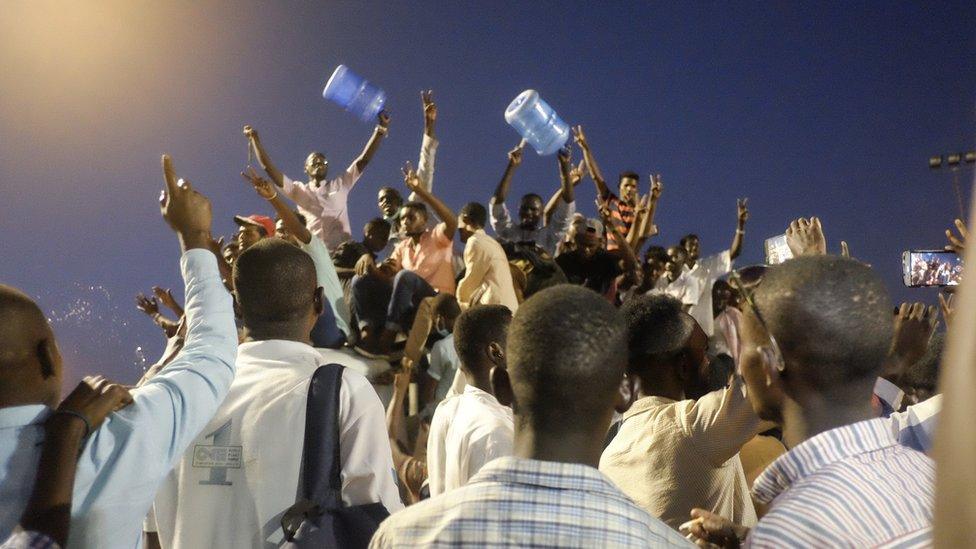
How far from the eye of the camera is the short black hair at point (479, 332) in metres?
3.38

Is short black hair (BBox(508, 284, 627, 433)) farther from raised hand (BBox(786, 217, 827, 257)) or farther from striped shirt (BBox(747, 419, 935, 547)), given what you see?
raised hand (BBox(786, 217, 827, 257))

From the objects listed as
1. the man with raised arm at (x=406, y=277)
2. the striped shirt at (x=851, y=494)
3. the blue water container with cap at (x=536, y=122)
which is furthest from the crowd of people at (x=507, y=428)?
the blue water container with cap at (x=536, y=122)

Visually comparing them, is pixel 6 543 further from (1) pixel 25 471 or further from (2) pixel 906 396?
(2) pixel 906 396

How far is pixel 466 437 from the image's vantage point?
9.75 ft

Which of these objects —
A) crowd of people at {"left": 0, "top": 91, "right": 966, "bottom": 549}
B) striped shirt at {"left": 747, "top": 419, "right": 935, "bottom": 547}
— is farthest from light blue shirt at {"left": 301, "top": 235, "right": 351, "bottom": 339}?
striped shirt at {"left": 747, "top": 419, "right": 935, "bottom": 547}

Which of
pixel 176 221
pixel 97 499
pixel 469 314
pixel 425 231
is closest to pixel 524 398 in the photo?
pixel 97 499

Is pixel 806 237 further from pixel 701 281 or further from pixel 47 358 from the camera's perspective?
pixel 701 281

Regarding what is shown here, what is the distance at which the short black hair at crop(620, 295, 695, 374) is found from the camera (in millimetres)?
3117

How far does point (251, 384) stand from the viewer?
2666 mm

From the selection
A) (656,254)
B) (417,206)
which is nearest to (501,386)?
(417,206)

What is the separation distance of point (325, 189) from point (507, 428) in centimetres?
716

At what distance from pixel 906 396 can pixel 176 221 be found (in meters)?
3.68

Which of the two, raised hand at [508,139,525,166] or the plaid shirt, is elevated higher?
raised hand at [508,139,525,166]

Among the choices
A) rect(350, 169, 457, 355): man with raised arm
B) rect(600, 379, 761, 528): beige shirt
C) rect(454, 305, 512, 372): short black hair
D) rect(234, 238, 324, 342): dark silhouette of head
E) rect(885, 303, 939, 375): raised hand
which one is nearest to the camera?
rect(600, 379, 761, 528): beige shirt
